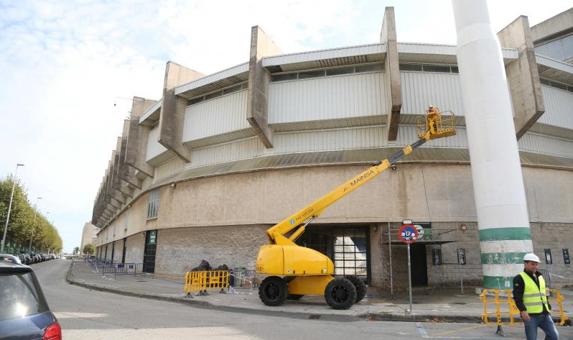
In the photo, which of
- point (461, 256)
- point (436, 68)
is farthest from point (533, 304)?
point (436, 68)

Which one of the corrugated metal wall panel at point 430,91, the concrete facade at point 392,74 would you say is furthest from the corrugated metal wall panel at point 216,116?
the corrugated metal wall panel at point 430,91

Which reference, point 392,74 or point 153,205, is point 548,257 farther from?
point 153,205

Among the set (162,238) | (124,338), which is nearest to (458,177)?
(124,338)

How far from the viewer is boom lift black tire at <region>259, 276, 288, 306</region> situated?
13016 mm

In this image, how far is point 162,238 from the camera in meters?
25.6

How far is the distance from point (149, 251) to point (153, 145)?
8.52 meters

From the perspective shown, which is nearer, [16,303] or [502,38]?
[16,303]

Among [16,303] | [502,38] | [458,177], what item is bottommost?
[16,303]

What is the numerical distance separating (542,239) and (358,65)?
1369 cm

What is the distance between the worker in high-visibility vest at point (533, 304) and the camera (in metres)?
5.93

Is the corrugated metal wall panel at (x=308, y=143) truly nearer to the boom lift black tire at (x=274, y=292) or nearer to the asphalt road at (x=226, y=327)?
the boom lift black tire at (x=274, y=292)

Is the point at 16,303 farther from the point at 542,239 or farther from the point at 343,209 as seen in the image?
the point at 542,239

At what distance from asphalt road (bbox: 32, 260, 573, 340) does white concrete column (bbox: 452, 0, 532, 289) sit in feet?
16.6

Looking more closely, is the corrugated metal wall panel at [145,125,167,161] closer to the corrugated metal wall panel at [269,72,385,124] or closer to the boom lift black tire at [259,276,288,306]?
the corrugated metal wall panel at [269,72,385,124]
